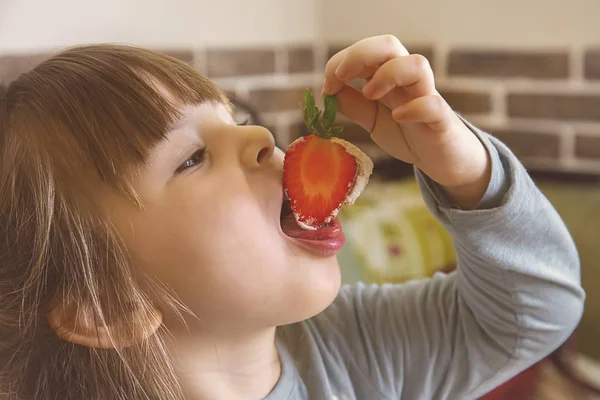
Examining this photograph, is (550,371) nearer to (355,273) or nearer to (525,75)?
(355,273)

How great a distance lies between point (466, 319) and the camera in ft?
2.95

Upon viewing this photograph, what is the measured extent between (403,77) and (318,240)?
0.20 m

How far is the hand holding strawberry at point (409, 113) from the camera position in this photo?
0.70 m

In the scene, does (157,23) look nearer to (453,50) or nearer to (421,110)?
(453,50)

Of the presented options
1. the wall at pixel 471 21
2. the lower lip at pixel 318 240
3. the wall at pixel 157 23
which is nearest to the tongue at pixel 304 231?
the lower lip at pixel 318 240

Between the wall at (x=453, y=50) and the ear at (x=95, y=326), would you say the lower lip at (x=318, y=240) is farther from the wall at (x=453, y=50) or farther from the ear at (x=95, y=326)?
the wall at (x=453, y=50)

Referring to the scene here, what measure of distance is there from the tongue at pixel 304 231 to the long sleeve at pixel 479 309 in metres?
0.14

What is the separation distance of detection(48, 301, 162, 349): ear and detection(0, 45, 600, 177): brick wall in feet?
2.62

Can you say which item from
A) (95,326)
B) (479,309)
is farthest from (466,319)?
(95,326)

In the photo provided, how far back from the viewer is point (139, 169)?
27.2 inches

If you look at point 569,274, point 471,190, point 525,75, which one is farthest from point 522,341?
point 525,75

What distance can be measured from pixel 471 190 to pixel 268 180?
0.82 ft

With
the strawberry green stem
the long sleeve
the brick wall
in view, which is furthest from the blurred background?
the strawberry green stem

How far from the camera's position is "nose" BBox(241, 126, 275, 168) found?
0.72 meters
